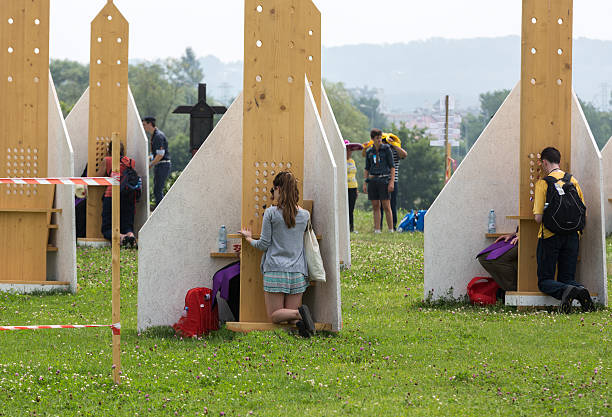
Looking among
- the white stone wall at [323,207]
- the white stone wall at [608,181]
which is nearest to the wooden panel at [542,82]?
the white stone wall at [323,207]

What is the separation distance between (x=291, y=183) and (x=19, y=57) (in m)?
5.04

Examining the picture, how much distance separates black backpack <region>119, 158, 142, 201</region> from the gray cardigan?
7799 millimetres

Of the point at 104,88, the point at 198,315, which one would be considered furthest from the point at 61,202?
the point at 104,88

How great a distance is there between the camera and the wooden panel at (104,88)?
53.9 ft

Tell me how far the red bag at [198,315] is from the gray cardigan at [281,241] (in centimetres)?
80

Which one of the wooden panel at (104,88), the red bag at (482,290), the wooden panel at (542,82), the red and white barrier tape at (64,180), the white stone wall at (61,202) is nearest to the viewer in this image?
the red and white barrier tape at (64,180)

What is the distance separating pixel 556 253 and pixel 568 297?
1.56 ft

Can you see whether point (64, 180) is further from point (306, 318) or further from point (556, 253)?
point (556, 253)

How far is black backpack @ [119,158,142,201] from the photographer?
16109 millimetres

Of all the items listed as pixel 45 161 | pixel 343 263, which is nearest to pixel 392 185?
pixel 343 263

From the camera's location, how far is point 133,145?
16.7m

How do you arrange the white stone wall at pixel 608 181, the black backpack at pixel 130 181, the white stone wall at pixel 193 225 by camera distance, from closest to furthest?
the white stone wall at pixel 193 225, the black backpack at pixel 130 181, the white stone wall at pixel 608 181

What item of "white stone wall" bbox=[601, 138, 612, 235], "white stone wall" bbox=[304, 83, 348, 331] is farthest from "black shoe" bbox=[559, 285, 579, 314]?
"white stone wall" bbox=[601, 138, 612, 235]

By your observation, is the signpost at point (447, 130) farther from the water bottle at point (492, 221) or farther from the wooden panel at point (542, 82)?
the wooden panel at point (542, 82)
